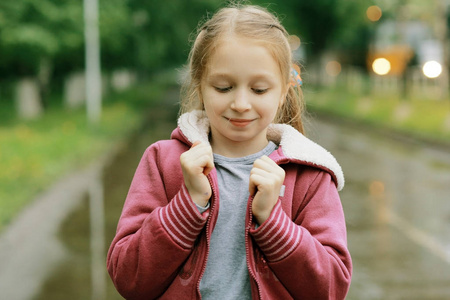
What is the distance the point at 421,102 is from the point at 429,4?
225 inches

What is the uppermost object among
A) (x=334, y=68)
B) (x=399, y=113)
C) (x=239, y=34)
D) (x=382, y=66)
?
(x=239, y=34)

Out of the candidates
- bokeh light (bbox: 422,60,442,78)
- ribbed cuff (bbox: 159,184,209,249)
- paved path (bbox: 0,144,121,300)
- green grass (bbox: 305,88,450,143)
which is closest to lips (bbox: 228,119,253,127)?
ribbed cuff (bbox: 159,184,209,249)

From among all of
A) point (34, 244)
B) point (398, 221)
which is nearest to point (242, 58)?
point (34, 244)

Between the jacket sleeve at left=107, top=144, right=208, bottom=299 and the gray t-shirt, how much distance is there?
9cm

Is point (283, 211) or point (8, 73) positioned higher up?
point (283, 211)

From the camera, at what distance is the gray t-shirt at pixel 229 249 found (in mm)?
1732

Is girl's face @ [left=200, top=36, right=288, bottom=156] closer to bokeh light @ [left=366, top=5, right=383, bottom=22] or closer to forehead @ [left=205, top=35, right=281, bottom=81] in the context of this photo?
forehead @ [left=205, top=35, right=281, bottom=81]

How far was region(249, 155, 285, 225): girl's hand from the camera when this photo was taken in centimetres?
162

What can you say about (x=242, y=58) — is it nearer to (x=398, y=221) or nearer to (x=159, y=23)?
(x=398, y=221)

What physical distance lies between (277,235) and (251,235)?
0.30 ft

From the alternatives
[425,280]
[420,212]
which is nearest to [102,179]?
[420,212]

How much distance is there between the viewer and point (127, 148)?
16.1m

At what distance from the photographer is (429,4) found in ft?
98.3

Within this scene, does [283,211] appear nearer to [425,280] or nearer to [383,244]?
[425,280]
